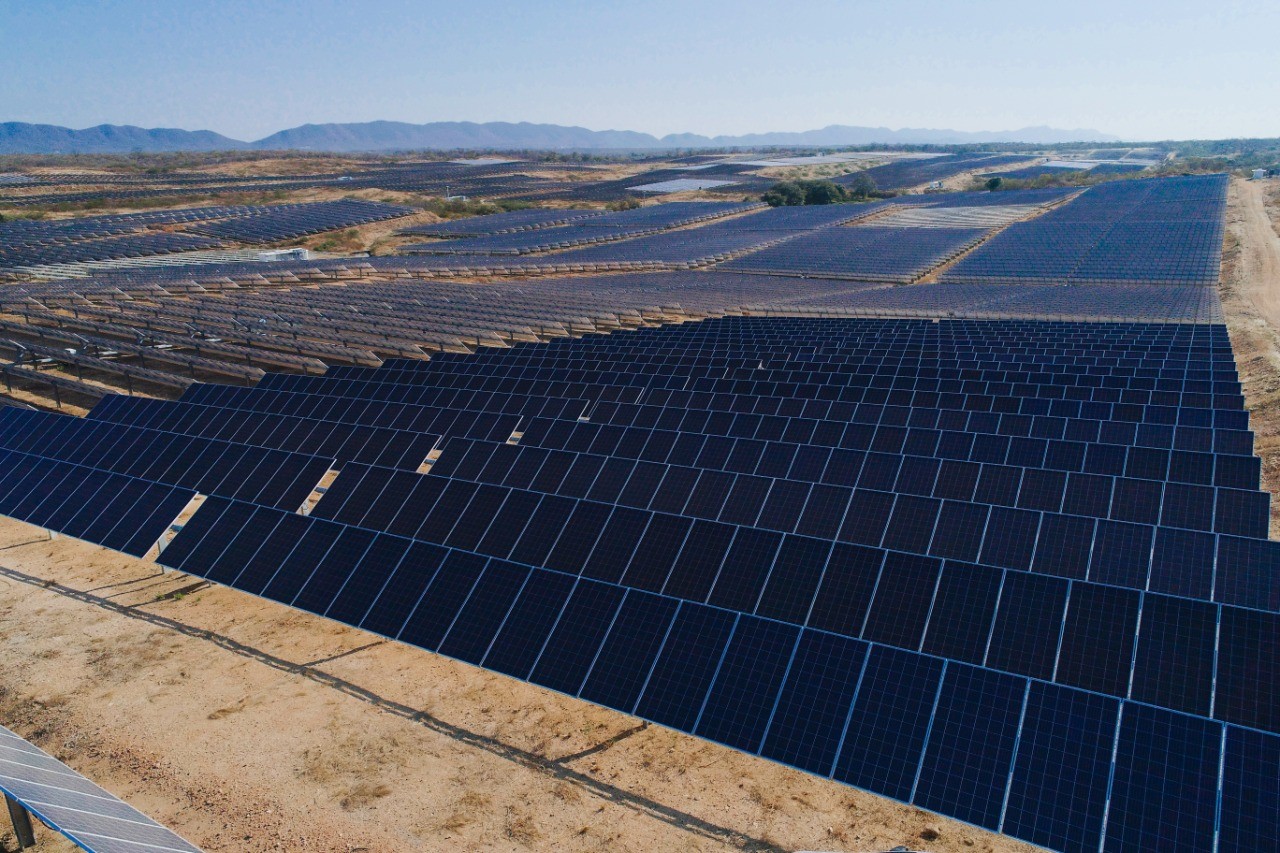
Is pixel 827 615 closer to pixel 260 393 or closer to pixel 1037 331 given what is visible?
pixel 260 393

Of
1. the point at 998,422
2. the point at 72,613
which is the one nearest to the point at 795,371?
the point at 998,422

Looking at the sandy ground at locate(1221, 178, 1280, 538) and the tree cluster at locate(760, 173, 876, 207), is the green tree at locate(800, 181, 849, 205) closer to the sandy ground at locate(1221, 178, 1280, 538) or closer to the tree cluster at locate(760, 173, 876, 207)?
the tree cluster at locate(760, 173, 876, 207)

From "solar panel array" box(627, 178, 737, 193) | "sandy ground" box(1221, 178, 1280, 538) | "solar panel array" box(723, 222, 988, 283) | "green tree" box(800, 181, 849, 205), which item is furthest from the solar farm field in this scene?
"solar panel array" box(627, 178, 737, 193)

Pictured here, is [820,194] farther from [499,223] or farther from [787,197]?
[499,223]

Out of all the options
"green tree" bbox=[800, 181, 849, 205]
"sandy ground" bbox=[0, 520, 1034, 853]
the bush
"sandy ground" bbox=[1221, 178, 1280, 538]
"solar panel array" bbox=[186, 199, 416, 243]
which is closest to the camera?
"sandy ground" bbox=[0, 520, 1034, 853]

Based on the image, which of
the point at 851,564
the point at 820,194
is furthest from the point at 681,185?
the point at 851,564

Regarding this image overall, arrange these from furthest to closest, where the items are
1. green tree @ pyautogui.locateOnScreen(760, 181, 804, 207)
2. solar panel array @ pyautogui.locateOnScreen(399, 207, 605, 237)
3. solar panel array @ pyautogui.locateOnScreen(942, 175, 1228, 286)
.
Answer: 1. green tree @ pyautogui.locateOnScreen(760, 181, 804, 207)
2. solar panel array @ pyautogui.locateOnScreen(399, 207, 605, 237)
3. solar panel array @ pyautogui.locateOnScreen(942, 175, 1228, 286)

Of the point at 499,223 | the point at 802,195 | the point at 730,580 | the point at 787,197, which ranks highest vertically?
the point at 802,195
